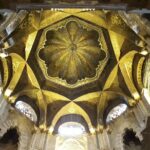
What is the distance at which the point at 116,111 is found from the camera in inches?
602

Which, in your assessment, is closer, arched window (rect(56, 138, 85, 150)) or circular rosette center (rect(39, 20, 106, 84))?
arched window (rect(56, 138, 85, 150))

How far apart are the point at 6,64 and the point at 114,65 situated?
516 cm

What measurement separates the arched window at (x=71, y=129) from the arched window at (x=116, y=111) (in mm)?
1379

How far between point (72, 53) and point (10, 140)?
6521 millimetres

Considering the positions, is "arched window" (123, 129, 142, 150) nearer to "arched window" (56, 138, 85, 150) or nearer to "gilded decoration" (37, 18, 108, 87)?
"arched window" (56, 138, 85, 150)

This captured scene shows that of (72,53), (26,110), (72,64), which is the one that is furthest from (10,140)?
(72,53)

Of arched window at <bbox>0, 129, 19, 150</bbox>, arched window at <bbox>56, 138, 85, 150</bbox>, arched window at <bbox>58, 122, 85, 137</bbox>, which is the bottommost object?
arched window at <bbox>0, 129, 19, 150</bbox>

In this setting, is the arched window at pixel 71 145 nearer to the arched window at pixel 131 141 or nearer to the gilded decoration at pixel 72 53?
the arched window at pixel 131 141

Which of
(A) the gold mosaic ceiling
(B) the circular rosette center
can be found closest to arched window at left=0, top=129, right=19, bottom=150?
(A) the gold mosaic ceiling

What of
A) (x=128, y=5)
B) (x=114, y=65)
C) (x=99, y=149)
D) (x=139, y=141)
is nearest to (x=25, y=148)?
(x=99, y=149)

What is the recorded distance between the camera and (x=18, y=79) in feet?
50.9

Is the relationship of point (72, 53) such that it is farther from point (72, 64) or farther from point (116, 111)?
point (116, 111)

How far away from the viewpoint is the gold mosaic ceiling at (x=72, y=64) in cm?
1467

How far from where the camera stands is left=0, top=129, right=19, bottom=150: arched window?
1351 centimetres
